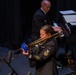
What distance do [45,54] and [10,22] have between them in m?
5.05

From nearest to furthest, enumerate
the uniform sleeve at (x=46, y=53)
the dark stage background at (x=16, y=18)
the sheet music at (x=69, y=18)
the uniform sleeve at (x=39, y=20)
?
1. the uniform sleeve at (x=46, y=53)
2. the sheet music at (x=69, y=18)
3. the uniform sleeve at (x=39, y=20)
4. the dark stage background at (x=16, y=18)

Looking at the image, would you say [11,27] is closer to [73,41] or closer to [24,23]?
[24,23]

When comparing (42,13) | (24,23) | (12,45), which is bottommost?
(12,45)

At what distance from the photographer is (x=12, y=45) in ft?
30.1

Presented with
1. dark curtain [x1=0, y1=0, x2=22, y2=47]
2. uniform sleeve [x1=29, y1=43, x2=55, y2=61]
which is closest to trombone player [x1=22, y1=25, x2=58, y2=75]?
uniform sleeve [x1=29, y1=43, x2=55, y2=61]

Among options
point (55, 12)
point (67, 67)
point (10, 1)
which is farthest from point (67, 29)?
point (10, 1)

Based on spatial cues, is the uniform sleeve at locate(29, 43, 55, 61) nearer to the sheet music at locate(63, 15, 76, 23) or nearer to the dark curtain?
the sheet music at locate(63, 15, 76, 23)

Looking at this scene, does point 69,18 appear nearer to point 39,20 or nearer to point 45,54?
point 39,20

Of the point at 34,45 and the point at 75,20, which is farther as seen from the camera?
the point at 75,20

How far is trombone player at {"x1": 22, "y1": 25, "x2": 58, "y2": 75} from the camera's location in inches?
165

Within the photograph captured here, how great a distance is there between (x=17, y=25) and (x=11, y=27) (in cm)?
28

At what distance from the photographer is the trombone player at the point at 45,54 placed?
13.7ft

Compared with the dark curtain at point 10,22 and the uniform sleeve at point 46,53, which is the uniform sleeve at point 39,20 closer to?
the uniform sleeve at point 46,53

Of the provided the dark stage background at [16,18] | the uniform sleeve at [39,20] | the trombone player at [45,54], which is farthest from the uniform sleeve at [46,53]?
the dark stage background at [16,18]
